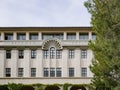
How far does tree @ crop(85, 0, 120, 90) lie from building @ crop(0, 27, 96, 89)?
21.6 metres

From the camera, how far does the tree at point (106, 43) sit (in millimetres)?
31672

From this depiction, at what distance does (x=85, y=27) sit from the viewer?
55406 millimetres

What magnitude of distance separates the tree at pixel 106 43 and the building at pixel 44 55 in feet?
70.8

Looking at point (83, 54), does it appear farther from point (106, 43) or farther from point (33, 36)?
point (106, 43)

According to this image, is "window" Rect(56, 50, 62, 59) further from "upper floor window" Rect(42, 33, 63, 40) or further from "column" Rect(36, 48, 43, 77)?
"column" Rect(36, 48, 43, 77)

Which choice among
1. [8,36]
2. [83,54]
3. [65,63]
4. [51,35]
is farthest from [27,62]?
[83,54]

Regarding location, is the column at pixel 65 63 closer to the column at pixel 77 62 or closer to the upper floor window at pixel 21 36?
the column at pixel 77 62

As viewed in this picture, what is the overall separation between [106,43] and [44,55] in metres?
25.0

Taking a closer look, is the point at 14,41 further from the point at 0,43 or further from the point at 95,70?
the point at 95,70

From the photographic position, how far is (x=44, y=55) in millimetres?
56094

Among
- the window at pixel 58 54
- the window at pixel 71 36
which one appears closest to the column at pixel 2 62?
the window at pixel 58 54

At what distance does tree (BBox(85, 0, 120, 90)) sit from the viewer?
3167 centimetres

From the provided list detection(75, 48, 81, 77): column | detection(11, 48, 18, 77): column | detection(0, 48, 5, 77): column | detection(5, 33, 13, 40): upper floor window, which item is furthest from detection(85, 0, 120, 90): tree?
detection(5, 33, 13, 40): upper floor window

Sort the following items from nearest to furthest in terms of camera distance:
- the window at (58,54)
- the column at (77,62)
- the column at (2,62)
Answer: the column at (77,62) → the column at (2,62) → the window at (58,54)
